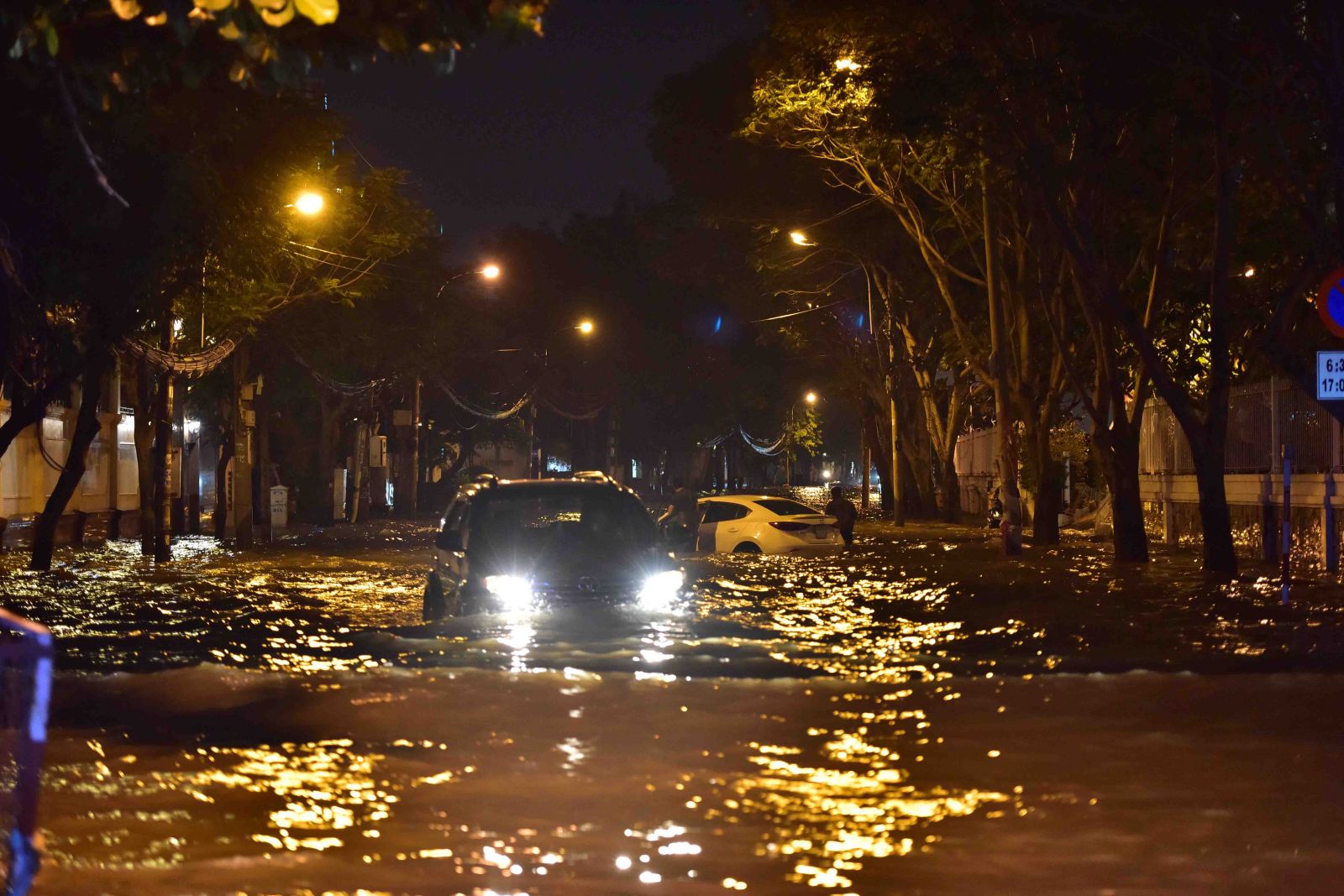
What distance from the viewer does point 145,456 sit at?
33.7m

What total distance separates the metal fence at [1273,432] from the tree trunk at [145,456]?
60.9 ft

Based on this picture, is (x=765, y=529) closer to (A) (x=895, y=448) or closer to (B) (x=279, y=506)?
(B) (x=279, y=506)

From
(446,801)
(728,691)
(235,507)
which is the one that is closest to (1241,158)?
(728,691)

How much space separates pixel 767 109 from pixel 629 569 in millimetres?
16821

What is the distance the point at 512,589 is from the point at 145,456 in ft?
71.7

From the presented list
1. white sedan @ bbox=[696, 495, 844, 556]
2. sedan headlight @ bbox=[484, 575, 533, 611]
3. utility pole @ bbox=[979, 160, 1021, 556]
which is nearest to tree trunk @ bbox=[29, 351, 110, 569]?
white sedan @ bbox=[696, 495, 844, 556]

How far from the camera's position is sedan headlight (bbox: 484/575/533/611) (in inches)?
541

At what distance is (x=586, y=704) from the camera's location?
35.2 ft

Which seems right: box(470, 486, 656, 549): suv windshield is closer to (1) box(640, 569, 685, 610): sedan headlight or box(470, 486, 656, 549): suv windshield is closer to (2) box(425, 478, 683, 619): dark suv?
(2) box(425, 478, 683, 619): dark suv

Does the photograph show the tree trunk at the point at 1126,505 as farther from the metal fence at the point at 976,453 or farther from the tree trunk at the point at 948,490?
the metal fence at the point at 976,453

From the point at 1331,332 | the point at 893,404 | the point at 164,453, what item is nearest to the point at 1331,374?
the point at 1331,332

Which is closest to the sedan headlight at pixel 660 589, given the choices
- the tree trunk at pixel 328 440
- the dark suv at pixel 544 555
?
the dark suv at pixel 544 555

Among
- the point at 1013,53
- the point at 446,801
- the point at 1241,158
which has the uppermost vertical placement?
the point at 1013,53

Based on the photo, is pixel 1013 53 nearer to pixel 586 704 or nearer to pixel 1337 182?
pixel 1337 182
